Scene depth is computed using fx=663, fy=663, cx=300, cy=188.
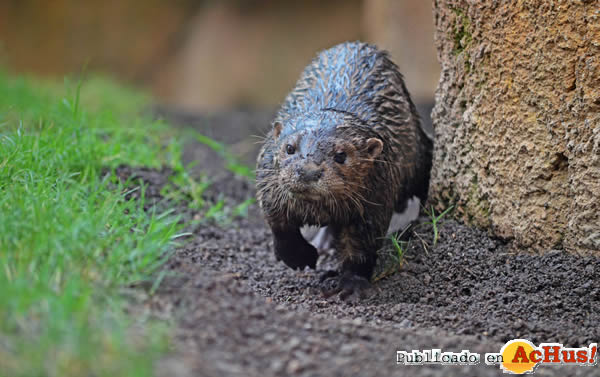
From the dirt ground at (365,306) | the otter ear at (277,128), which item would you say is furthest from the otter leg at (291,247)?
the otter ear at (277,128)

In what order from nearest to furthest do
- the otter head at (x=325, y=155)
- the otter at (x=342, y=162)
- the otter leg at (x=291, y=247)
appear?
the otter head at (x=325, y=155) < the otter at (x=342, y=162) < the otter leg at (x=291, y=247)

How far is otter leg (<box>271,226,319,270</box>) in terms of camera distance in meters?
4.09

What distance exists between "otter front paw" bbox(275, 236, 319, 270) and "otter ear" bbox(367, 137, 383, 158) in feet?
2.40

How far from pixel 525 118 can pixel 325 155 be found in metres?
1.15

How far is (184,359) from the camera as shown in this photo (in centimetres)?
222

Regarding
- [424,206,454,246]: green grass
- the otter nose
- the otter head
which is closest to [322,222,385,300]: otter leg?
the otter head

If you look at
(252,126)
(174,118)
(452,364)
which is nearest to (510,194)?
(452,364)

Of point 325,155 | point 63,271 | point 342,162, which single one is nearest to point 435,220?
point 342,162

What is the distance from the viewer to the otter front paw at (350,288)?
3.88 meters

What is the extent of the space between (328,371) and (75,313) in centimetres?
91

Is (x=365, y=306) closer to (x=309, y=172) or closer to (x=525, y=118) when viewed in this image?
(x=309, y=172)

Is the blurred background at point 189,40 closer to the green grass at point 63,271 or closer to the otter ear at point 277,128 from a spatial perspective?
the otter ear at point 277,128

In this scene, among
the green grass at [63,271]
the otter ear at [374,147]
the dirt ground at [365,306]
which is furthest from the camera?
the otter ear at [374,147]

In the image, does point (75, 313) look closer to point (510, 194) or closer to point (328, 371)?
point (328, 371)
